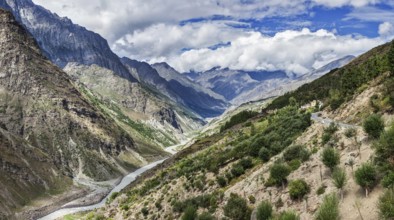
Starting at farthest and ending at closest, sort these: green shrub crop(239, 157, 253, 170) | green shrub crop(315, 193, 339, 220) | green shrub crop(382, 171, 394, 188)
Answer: green shrub crop(239, 157, 253, 170) → green shrub crop(382, 171, 394, 188) → green shrub crop(315, 193, 339, 220)

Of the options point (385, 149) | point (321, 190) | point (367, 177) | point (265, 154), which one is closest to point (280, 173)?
point (321, 190)

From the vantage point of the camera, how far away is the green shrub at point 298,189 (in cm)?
4053

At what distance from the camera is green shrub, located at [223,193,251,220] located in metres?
46.4

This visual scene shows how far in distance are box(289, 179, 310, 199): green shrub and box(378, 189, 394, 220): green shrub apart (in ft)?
36.1

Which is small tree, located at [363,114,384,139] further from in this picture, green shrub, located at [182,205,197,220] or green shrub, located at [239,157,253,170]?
green shrub, located at [239,157,253,170]

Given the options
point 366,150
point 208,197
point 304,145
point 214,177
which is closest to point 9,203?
point 214,177

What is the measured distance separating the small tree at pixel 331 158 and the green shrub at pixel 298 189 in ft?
9.20

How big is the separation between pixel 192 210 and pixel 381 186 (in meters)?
27.3

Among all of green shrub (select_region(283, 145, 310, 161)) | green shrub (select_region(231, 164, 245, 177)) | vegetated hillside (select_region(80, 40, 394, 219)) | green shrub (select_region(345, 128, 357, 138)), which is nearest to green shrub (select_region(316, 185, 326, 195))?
vegetated hillside (select_region(80, 40, 394, 219))

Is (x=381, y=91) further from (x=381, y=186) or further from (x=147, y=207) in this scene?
(x=147, y=207)

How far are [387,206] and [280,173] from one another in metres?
17.4

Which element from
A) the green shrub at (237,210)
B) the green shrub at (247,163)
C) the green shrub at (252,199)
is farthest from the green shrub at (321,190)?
the green shrub at (247,163)

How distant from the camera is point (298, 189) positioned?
133 feet

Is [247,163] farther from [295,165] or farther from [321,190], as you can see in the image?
[321,190]
